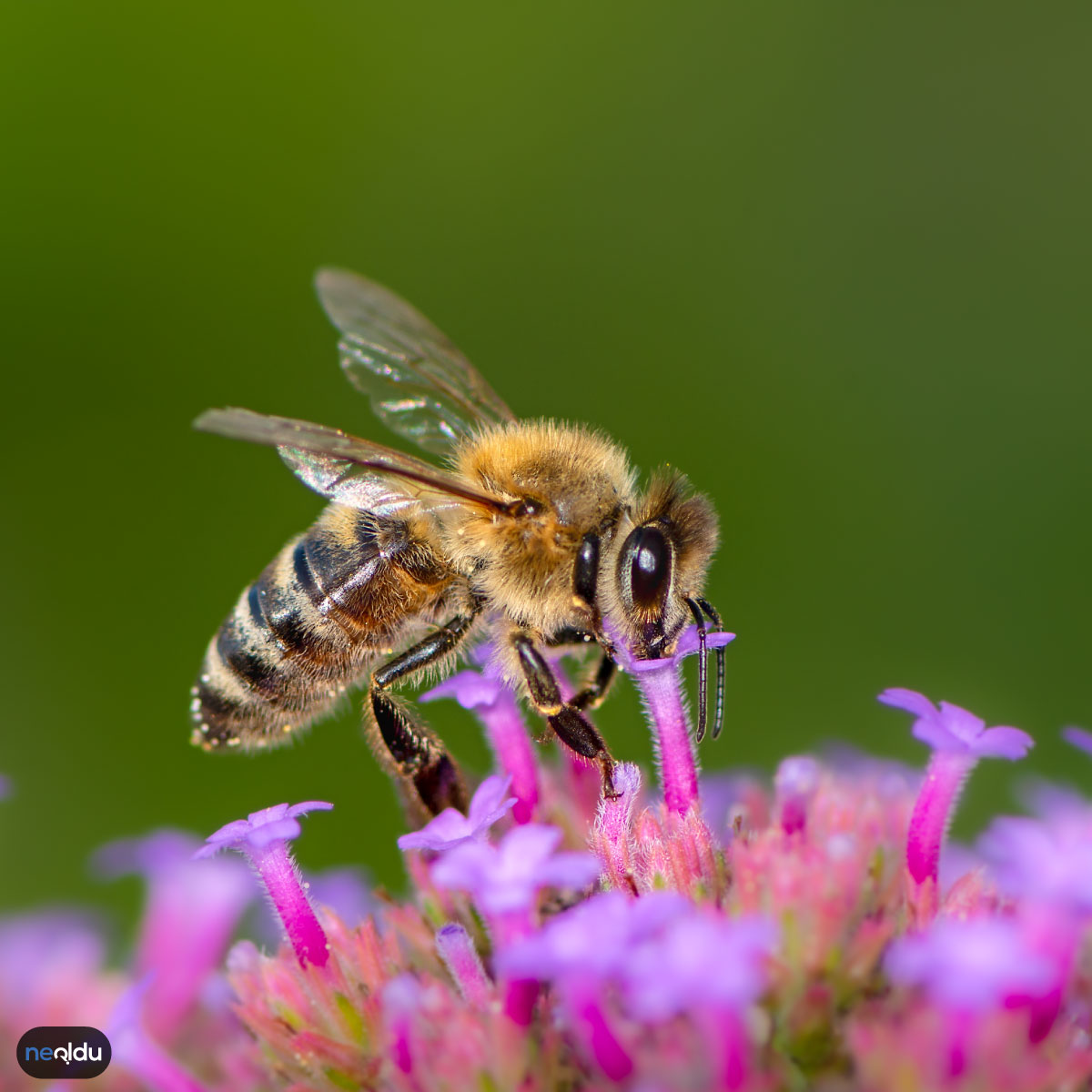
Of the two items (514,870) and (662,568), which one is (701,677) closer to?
(662,568)

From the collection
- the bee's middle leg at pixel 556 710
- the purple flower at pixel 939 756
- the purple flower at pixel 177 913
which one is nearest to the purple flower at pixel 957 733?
the purple flower at pixel 939 756

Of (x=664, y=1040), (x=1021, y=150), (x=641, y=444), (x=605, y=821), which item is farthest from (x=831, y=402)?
(x=664, y=1040)

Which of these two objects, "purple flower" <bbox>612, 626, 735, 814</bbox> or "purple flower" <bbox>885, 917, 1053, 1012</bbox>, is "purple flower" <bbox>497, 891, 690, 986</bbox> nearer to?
"purple flower" <bbox>885, 917, 1053, 1012</bbox>

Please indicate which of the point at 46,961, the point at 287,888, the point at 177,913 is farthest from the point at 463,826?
the point at 46,961

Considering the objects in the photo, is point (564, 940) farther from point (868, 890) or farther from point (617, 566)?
point (617, 566)

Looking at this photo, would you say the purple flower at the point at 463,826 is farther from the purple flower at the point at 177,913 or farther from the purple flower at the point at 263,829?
the purple flower at the point at 177,913

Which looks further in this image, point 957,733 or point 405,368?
point 405,368
